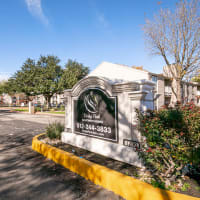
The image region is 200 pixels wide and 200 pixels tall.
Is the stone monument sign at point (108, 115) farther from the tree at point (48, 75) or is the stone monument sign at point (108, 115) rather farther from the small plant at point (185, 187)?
the tree at point (48, 75)

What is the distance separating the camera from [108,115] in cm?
483

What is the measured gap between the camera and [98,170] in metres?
3.48

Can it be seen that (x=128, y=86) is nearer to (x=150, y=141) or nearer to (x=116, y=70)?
(x=150, y=141)

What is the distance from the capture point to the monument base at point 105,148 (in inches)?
162

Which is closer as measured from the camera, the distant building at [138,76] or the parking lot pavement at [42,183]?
the parking lot pavement at [42,183]

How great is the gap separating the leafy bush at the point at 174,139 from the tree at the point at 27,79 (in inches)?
1255

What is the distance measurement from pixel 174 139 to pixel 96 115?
2956mm

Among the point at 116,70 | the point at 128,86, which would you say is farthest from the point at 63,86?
the point at 128,86

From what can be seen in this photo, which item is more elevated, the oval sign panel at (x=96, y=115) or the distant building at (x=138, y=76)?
the distant building at (x=138, y=76)

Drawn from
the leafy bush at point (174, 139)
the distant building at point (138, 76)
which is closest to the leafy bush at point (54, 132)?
the leafy bush at point (174, 139)

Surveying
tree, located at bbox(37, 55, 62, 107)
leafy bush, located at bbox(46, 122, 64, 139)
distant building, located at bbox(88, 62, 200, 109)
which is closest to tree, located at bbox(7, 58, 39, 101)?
tree, located at bbox(37, 55, 62, 107)

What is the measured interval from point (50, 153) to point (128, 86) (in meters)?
3.42

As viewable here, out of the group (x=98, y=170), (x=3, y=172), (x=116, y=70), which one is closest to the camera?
(x=98, y=170)

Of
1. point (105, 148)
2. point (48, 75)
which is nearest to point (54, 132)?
point (105, 148)
